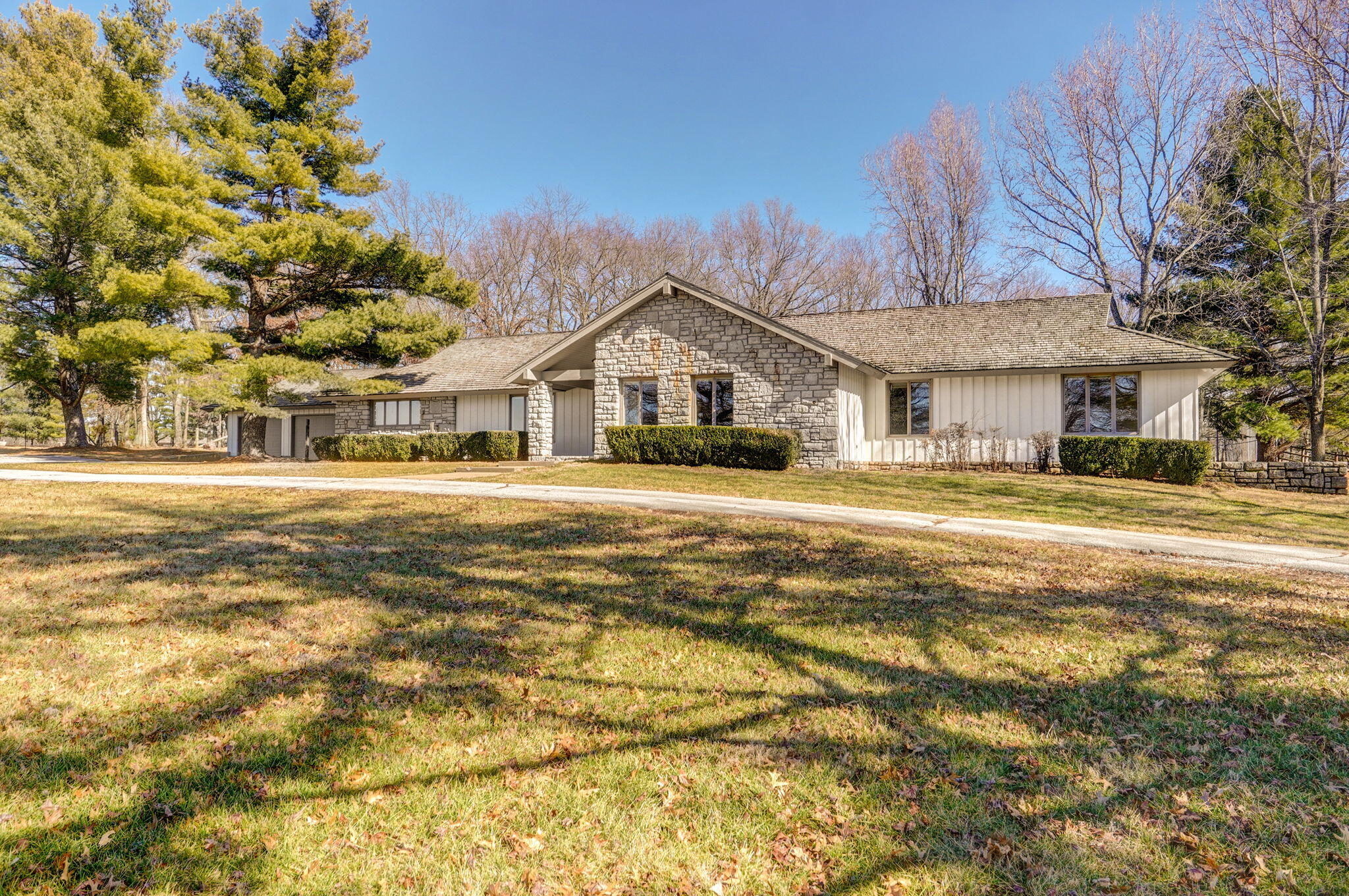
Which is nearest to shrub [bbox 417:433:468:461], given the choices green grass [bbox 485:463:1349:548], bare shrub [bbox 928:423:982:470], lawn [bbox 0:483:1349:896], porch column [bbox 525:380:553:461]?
porch column [bbox 525:380:553:461]

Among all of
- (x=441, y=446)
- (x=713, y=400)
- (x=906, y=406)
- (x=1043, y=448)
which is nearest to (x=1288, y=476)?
(x=1043, y=448)

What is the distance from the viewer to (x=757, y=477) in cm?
1388

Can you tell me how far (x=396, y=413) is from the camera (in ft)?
78.6

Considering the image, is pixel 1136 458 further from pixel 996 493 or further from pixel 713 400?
pixel 713 400

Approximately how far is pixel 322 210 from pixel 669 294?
12776mm

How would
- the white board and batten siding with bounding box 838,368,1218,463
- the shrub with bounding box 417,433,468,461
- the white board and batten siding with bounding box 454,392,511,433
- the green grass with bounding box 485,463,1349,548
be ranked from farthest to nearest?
1. the white board and batten siding with bounding box 454,392,511,433
2. the shrub with bounding box 417,433,468,461
3. the white board and batten siding with bounding box 838,368,1218,463
4. the green grass with bounding box 485,463,1349,548

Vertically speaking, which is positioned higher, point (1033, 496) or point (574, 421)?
point (574, 421)

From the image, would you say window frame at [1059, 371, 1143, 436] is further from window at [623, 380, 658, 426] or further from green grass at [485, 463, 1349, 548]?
window at [623, 380, 658, 426]

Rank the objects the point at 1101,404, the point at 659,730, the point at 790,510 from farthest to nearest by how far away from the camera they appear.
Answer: the point at 1101,404
the point at 790,510
the point at 659,730

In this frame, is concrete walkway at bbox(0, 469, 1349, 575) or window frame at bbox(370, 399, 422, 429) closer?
concrete walkway at bbox(0, 469, 1349, 575)

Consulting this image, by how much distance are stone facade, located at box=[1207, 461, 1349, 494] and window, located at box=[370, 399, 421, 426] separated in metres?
24.4

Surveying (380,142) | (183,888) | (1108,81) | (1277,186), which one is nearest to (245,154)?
(380,142)

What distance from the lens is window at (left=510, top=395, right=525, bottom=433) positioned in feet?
73.0

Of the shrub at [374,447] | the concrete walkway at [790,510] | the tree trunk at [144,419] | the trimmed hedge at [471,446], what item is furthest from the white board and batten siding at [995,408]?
the tree trunk at [144,419]
